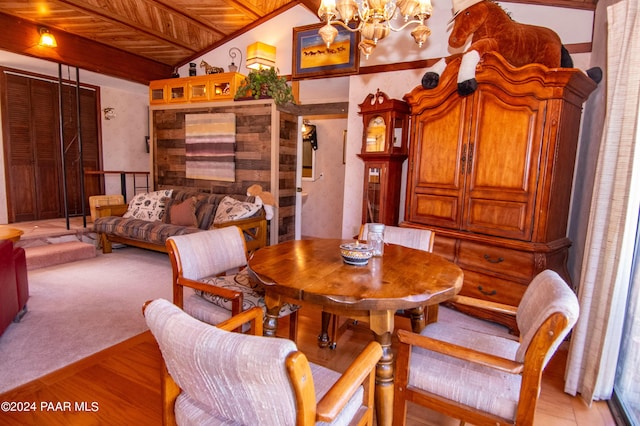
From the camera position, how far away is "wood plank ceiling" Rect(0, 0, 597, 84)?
4.20 meters

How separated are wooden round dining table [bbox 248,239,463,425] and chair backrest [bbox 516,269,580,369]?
269 millimetres

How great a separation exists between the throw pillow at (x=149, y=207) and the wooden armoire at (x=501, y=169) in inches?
148

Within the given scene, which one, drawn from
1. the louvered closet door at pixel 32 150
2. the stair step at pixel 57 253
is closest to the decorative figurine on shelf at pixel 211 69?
the louvered closet door at pixel 32 150

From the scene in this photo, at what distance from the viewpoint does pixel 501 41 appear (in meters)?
2.59

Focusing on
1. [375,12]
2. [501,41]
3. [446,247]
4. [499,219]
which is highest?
[501,41]

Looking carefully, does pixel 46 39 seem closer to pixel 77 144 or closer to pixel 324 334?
pixel 77 144

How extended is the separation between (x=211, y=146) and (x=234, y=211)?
1.47 m

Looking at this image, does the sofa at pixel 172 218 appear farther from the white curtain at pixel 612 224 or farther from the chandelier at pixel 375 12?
the white curtain at pixel 612 224

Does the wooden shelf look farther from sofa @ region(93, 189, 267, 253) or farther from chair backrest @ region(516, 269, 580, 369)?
chair backrest @ region(516, 269, 580, 369)

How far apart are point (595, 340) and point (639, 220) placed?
0.67m

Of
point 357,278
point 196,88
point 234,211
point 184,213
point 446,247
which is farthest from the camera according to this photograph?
point 196,88

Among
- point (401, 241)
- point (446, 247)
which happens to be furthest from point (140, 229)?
point (446, 247)

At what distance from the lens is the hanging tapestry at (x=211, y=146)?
5.04m

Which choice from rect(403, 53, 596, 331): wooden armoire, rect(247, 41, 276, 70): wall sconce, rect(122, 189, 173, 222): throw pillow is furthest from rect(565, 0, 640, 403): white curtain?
rect(122, 189, 173, 222): throw pillow
